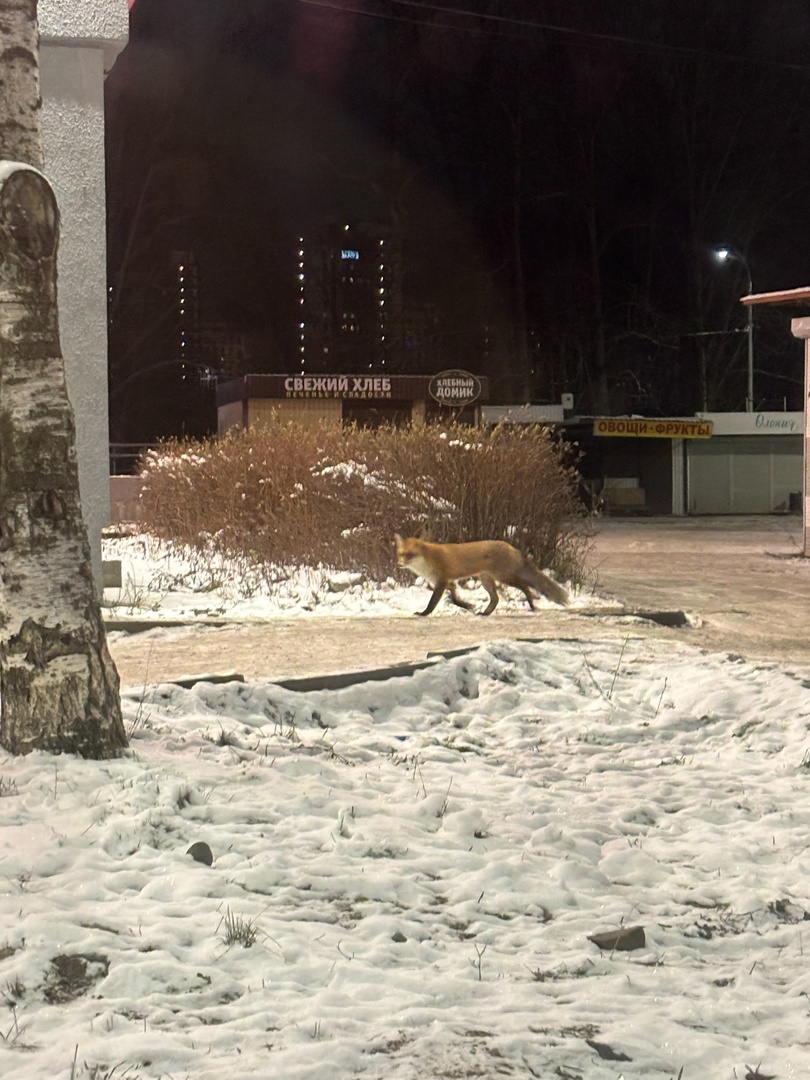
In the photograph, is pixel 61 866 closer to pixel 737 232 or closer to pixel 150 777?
pixel 150 777

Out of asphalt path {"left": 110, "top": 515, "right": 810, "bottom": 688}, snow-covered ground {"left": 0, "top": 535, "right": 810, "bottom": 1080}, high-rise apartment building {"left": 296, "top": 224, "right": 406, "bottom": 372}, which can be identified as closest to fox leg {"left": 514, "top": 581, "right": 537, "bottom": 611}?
asphalt path {"left": 110, "top": 515, "right": 810, "bottom": 688}

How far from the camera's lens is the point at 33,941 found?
4129 mm

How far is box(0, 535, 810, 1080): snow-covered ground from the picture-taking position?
3648 millimetres

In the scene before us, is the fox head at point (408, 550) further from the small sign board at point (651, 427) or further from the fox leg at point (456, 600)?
the small sign board at point (651, 427)

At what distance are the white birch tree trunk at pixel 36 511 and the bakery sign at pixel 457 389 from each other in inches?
1212

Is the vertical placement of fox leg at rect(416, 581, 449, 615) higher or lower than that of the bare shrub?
lower

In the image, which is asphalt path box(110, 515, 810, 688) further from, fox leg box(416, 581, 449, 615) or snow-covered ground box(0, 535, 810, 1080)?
snow-covered ground box(0, 535, 810, 1080)

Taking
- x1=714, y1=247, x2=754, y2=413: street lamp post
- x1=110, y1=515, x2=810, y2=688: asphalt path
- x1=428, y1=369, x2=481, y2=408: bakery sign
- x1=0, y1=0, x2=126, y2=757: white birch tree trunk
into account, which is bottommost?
x1=110, y1=515, x2=810, y2=688: asphalt path

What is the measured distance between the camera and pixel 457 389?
3681 centimetres

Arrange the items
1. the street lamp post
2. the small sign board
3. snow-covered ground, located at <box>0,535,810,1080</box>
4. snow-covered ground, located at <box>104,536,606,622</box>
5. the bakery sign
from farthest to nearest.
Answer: the street lamp post, the small sign board, the bakery sign, snow-covered ground, located at <box>104,536,606,622</box>, snow-covered ground, located at <box>0,535,810,1080</box>

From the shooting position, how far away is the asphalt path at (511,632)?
31.7ft

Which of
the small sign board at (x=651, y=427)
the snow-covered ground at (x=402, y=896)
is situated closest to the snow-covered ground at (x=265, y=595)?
the snow-covered ground at (x=402, y=896)

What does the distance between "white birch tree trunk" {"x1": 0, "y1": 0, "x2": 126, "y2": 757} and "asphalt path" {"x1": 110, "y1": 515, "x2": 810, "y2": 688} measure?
208cm

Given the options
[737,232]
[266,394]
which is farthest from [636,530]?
[737,232]
